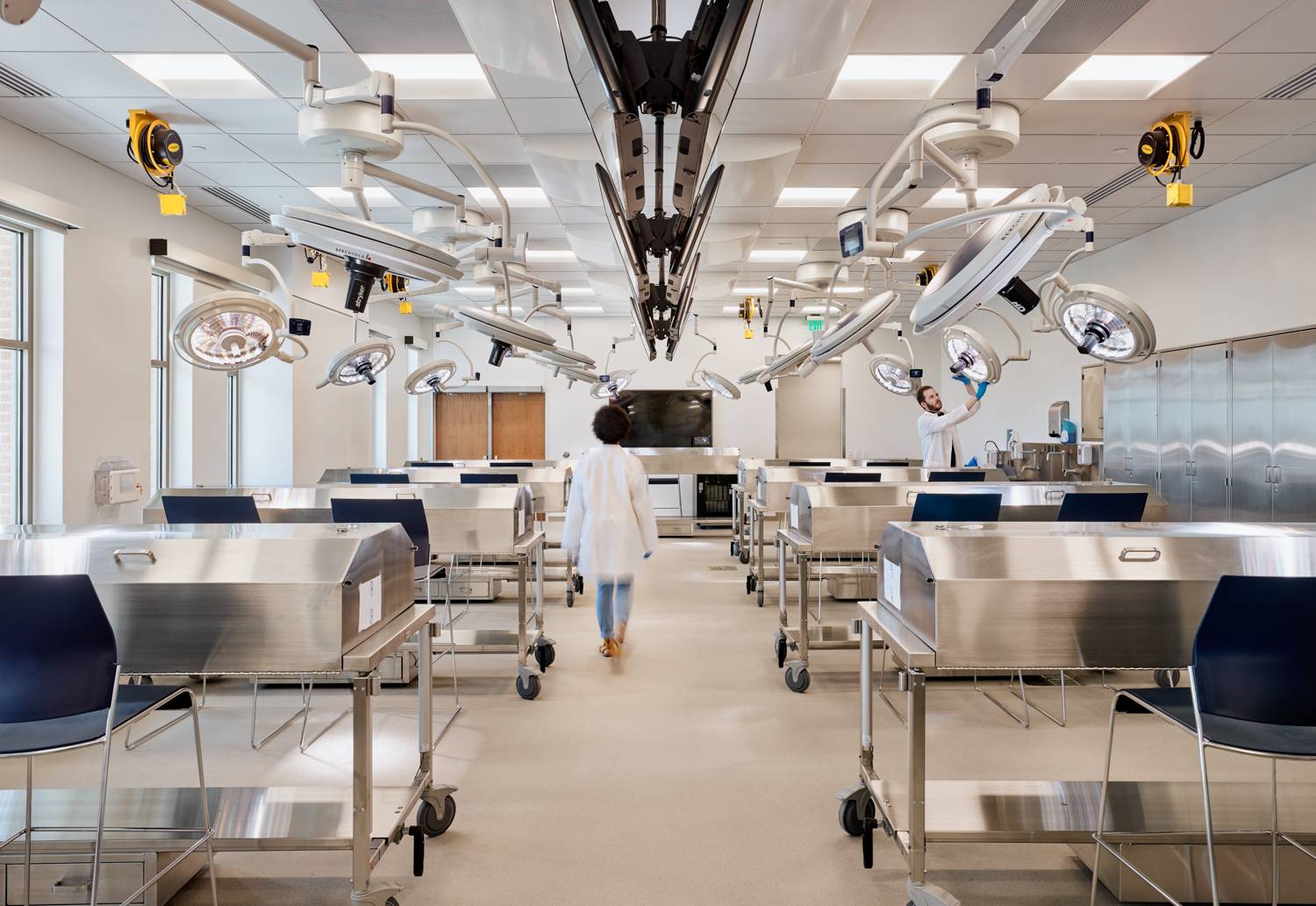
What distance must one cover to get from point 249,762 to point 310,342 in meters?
5.75

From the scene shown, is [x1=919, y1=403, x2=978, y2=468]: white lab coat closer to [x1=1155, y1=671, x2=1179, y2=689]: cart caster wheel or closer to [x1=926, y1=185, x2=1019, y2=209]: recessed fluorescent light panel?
[x1=926, y1=185, x2=1019, y2=209]: recessed fluorescent light panel

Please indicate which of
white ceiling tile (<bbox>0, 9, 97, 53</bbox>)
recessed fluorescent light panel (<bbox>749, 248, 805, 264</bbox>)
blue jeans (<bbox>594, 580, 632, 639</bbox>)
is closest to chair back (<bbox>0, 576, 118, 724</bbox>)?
blue jeans (<bbox>594, 580, 632, 639</bbox>)

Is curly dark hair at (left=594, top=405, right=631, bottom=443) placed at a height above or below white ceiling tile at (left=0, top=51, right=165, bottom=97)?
below

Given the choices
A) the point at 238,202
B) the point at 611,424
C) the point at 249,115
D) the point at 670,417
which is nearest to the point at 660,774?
the point at 611,424

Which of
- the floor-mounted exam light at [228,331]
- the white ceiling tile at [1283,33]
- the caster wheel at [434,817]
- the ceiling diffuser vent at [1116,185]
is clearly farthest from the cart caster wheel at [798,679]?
the ceiling diffuser vent at [1116,185]

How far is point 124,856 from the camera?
6.55 feet

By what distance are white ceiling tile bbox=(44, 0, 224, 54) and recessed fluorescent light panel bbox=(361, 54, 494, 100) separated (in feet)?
2.46

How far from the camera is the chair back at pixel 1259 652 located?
1.67 m

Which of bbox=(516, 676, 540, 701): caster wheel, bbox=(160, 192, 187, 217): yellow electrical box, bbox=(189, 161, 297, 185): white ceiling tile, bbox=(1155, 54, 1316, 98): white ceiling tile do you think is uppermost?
bbox=(189, 161, 297, 185): white ceiling tile

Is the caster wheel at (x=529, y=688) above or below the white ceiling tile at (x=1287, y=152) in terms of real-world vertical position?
below

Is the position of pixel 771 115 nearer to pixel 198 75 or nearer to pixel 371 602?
pixel 198 75

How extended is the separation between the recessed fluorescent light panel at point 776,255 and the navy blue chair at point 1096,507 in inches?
174

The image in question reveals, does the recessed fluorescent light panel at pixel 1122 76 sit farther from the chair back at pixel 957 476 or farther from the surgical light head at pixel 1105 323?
the chair back at pixel 957 476

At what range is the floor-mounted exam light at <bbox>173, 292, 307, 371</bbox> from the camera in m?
3.28
